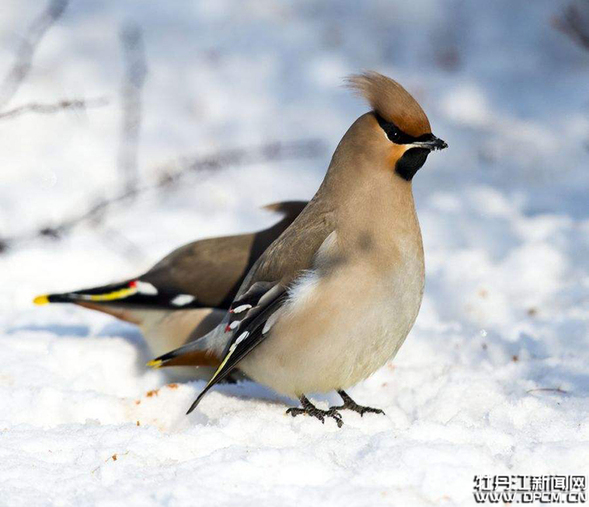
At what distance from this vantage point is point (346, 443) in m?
2.78

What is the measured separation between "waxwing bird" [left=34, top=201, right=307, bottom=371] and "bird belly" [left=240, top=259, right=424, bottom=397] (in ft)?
2.36

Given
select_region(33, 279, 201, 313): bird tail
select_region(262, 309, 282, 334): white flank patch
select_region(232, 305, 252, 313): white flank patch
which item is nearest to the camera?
select_region(262, 309, 282, 334): white flank patch

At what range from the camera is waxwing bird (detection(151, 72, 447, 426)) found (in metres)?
3.17

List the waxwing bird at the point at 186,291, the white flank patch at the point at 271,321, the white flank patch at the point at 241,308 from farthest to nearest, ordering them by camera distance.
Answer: the waxwing bird at the point at 186,291 < the white flank patch at the point at 241,308 < the white flank patch at the point at 271,321

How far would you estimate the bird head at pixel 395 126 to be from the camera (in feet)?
10.8

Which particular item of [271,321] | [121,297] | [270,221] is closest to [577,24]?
[270,221]

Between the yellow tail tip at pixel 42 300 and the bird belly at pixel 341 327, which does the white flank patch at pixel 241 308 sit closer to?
the bird belly at pixel 341 327

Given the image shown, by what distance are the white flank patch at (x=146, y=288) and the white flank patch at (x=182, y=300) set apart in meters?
0.11

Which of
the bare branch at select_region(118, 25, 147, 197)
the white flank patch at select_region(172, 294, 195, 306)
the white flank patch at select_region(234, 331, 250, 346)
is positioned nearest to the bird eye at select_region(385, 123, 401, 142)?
the white flank patch at select_region(234, 331, 250, 346)

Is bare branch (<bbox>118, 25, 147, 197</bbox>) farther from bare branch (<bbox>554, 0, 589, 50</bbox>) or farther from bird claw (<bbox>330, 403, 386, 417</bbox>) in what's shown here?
bare branch (<bbox>554, 0, 589, 50</bbox>)

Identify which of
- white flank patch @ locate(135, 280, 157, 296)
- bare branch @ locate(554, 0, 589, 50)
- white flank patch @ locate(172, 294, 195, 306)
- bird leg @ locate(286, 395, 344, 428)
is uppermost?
bare branch @ locate(554, 0, 589, 50)

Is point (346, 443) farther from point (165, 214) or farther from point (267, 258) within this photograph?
point (165, 214)

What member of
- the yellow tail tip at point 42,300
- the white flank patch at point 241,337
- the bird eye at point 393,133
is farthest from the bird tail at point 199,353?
the bird eye at point 393,133

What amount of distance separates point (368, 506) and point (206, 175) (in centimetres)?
389
